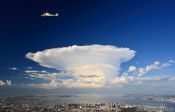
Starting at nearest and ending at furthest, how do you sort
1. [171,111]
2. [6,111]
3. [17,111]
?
[6,111] < [17,111] < [171,111]

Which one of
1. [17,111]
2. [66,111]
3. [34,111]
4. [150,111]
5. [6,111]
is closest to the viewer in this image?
[6,111]

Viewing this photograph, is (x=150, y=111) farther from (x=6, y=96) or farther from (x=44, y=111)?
(x=6, y=96)

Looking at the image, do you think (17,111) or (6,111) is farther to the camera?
(17,111)

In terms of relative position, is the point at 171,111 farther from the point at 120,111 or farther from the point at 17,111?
the point at 17,111

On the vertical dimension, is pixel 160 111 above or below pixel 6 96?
below

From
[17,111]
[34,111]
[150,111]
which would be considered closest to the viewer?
[17,111]

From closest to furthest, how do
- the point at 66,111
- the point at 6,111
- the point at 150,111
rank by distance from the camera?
the point at 6,111, the point at 66,111, the point at 150,111

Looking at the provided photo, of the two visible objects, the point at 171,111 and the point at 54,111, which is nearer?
the point at 54,111

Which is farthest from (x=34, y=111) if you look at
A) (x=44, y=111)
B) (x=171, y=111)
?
(x=171, y=111)

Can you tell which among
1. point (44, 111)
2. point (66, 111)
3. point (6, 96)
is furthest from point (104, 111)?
point (6, 96)
